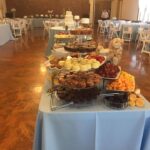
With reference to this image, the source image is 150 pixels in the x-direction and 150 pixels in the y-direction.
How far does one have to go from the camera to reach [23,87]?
352 centimetres

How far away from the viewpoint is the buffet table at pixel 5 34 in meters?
7.53

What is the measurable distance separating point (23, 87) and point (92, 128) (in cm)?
247

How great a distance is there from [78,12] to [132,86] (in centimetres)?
1244

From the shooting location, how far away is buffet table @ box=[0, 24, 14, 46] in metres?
7.53

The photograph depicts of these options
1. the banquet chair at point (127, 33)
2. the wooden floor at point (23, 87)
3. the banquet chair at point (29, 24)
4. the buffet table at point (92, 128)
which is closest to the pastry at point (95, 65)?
the buffet table at point (92, 128)

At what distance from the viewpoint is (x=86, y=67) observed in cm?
140

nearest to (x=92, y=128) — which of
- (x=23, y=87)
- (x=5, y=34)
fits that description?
(x=23, y=87)

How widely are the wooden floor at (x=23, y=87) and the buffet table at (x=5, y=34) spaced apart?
1247mm

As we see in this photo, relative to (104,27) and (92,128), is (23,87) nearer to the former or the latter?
(92,128)

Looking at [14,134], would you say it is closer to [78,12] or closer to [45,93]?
[45,93]

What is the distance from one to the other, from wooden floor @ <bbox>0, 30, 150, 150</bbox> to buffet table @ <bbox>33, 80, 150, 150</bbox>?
0.88 metres

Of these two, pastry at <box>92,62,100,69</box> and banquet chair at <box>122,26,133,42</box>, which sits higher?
pastry at <box>92,62,100,69</box>

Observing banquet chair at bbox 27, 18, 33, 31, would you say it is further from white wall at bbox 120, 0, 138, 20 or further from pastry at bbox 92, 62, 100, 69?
pastry at bbox 92, 62, 100, 69

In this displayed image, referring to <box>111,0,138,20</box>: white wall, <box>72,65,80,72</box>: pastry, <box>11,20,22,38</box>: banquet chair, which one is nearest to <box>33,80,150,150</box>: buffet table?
<box>72,65,80,72</box>: pastry
